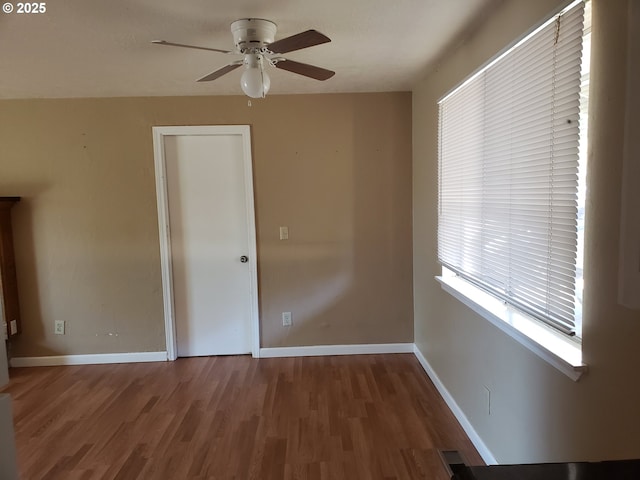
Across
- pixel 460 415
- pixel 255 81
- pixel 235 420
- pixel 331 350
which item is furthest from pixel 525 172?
pixel 331 350

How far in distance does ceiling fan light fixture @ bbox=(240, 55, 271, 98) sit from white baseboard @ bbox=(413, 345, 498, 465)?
2265 mm

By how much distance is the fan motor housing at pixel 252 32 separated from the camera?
6.28ft

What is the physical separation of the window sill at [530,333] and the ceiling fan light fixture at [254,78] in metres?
1.64

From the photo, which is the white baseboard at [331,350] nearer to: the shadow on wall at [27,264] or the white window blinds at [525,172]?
the white window blinds at [525,172]

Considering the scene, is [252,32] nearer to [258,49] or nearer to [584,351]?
[258,49]

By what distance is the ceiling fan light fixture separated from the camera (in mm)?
2025

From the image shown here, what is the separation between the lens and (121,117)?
3.38m

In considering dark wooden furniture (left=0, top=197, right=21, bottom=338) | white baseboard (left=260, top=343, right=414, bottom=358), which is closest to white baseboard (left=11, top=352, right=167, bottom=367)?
dark wooden furniture (left=0, top=197, right=21, bottom=338)

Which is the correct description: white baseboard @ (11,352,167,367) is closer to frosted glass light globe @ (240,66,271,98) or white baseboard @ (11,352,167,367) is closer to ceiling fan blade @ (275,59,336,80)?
frosted glass light globe @ (240,66,271,98)

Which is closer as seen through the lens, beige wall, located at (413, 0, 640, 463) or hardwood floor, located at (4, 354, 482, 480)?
beige wall, located at (413, 0, 640, 463)

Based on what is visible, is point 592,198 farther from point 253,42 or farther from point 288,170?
point 288,170

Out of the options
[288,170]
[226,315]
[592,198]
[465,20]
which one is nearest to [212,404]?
[226,315]

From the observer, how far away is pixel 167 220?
3.47 m

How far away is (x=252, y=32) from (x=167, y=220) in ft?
6.67
